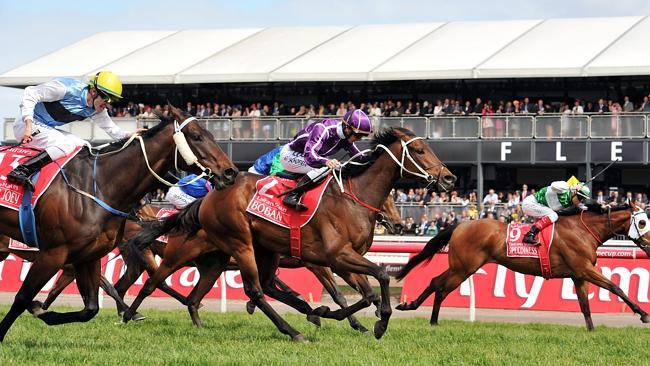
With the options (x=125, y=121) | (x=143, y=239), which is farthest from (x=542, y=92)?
(x=143, y=239)

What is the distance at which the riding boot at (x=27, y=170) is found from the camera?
326 inches

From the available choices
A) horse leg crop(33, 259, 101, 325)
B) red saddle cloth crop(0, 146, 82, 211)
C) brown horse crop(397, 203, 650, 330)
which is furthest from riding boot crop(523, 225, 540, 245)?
red saddle cloth crop(0, 146, 82, 211)

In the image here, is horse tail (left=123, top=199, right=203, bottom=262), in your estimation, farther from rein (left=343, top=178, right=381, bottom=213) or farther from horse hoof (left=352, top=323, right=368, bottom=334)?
horse hoof (left=352, top=323, right=368, bottom=334)

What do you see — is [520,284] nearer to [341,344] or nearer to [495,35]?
[341,344]

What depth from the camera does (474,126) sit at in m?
25.7

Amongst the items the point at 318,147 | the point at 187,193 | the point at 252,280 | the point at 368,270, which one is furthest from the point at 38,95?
the point at 187,193

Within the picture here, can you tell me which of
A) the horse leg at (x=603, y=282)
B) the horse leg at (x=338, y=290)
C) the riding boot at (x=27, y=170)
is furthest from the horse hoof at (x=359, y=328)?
the riding boot at (x=27, y=170)

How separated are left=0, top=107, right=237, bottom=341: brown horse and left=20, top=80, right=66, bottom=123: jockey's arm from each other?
1.55ft

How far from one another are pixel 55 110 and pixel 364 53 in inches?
940

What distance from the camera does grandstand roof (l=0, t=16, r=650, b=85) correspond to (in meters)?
28.4

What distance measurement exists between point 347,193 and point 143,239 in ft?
6.90

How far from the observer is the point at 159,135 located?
871 cm

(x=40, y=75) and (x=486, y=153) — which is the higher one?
(x=40, y=75)

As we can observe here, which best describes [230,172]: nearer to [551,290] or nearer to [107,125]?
[107,125]
